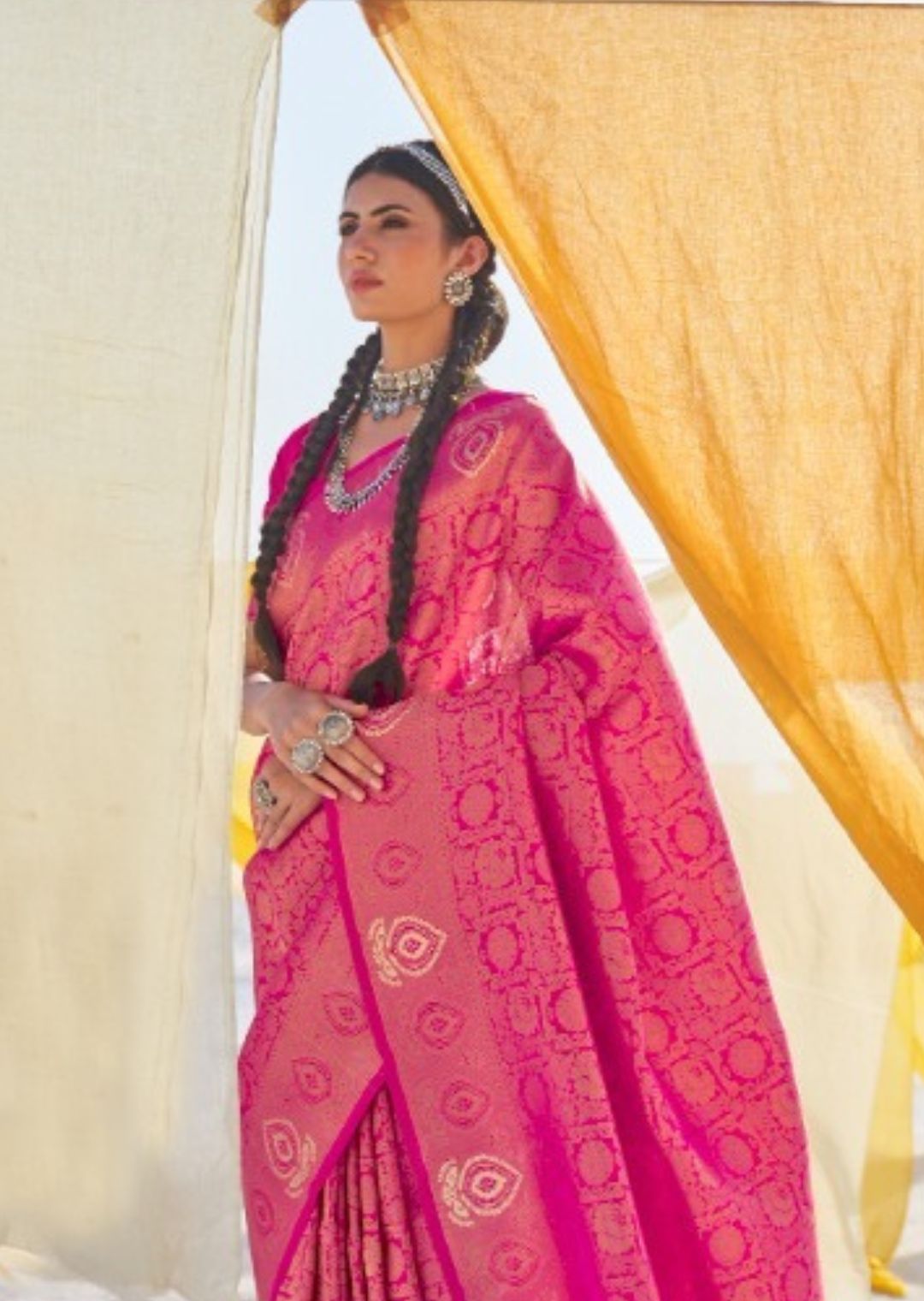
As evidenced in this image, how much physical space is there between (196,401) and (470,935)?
2.24 feet

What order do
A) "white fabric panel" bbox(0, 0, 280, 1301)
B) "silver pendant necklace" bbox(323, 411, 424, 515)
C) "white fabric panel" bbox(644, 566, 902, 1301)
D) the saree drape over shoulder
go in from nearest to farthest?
"white fabric panel" bbox(0, 0, 280, 1301), the saree drape over shoulder, "silver pendant necklace" bbox(323, 411, 424, 515), "white fabric panel" bbox(644, 566, 902, 1301)

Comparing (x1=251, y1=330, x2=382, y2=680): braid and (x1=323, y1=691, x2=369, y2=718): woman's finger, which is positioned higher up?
(x1=251, y1=330, x2=382, y2=680): braid

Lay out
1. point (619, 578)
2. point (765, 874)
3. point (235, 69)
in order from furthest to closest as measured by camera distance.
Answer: point (765, 874) < point (619, 578) < point (235, 69)

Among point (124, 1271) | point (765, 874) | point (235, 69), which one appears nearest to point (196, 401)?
point (235, 69)

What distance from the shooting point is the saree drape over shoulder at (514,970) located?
301cm

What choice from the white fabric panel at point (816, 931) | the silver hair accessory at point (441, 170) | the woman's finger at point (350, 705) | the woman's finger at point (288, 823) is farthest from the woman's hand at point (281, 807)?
the white fabric panel at point (816, 931)

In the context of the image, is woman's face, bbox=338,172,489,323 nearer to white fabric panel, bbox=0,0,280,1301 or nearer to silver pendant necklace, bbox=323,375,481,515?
silver pendant necklace, bbox=323,375,481,515

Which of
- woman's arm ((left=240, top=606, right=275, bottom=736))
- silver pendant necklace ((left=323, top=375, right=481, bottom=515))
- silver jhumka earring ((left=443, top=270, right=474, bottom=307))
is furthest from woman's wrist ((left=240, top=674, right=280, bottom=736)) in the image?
silver jhumka earring ((left=443, top=270, right=474, bottom=307))

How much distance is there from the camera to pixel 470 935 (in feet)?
10.0

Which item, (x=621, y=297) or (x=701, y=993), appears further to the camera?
(x=701, y=993)

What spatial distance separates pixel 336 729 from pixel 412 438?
0.37m

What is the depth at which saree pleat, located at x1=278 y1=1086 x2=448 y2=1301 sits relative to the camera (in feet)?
9.97

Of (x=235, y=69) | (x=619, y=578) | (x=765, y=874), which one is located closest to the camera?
(x=235, y=69)

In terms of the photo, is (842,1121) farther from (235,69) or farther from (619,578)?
(235,69)
